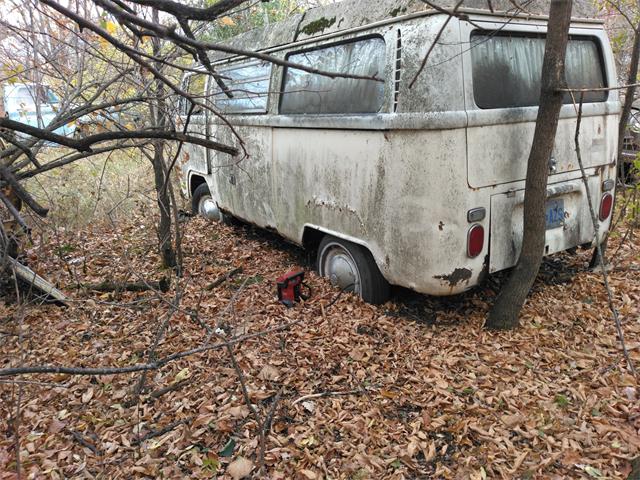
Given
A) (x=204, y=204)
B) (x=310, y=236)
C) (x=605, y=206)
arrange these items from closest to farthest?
(x=605, y=206), (x=310, y=236), (x=204, y=204)

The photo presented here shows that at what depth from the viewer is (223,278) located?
4750 mm

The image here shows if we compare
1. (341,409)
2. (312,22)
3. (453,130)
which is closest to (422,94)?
(453,130)

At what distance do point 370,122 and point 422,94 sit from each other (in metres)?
0.44

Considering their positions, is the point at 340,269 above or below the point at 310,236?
below

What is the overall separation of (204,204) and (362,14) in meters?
4.04

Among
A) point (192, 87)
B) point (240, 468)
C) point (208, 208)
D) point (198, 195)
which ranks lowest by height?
point (240, 468)

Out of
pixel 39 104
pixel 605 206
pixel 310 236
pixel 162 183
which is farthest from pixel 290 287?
pixel 39 104

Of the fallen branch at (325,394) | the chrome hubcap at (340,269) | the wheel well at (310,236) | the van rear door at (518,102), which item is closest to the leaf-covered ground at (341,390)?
the fallen branch at (325,394)

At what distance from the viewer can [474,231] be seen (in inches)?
127

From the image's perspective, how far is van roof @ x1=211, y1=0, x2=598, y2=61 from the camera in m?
3.10

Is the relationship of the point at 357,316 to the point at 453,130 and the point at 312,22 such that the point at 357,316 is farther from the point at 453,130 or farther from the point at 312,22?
the point at 312,22

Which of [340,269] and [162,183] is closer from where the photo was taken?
[340,269]

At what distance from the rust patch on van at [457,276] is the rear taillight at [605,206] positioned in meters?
1.58

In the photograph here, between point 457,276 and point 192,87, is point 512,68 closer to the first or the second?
point 457,276
